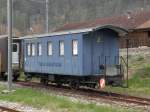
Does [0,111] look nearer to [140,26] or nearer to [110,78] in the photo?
[110,78]

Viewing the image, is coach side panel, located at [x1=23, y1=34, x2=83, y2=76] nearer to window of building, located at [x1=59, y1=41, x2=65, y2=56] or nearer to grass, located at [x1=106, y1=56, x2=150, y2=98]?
window of building, located at [x1=59, y1=41, x2=65, y2=56]

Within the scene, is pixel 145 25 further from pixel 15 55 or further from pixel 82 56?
pixel 82 56

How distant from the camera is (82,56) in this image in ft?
74.2

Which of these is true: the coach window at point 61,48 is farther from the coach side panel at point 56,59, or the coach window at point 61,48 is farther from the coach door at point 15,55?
the coach door at point 15,55

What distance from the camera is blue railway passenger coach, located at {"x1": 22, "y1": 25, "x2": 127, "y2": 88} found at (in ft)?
74.7

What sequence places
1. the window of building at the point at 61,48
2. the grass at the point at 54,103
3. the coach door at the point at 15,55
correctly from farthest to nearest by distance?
the coach door at the point at 15,55 < the window of building at the point at 61,48 < the grass at the point at 54,103

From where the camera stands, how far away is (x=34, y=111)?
15.8 metres

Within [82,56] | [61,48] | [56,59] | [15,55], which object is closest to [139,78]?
[56,59]

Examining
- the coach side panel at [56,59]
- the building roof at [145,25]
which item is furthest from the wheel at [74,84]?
the building roof at [145,25]

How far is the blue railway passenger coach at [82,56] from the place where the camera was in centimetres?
2278

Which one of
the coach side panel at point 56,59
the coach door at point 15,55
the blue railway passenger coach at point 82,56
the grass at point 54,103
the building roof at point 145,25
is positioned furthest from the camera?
the building roof at point 145,25

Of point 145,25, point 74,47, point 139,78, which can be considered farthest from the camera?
point 145,25

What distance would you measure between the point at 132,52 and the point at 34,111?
23.8m

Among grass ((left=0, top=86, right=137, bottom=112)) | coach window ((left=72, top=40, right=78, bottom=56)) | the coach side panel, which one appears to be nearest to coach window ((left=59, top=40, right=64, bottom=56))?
the coach side panel
